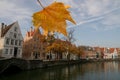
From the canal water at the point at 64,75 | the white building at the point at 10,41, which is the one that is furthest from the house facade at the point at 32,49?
the canal water at the point at 64,75

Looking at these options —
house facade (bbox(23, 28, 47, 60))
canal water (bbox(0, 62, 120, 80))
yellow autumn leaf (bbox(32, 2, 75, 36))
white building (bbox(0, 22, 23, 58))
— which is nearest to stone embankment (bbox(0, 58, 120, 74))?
canal water (bbox(0, 62, 120, 80))

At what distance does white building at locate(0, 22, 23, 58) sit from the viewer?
27234 millimetres

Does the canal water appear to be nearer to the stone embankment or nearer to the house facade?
the stone embankment

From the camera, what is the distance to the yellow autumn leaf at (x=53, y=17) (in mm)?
557

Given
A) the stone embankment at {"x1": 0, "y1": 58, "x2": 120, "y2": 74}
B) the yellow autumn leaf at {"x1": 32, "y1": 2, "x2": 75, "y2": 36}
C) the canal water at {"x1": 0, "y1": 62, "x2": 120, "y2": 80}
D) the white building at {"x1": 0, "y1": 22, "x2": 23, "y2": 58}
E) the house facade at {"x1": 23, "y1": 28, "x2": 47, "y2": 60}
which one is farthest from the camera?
the house facade at {"x1": 23, "y1": 28, "x2": 47, "y2": 60}

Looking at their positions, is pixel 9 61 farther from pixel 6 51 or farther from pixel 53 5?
pixel 53 5

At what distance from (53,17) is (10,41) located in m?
29.2

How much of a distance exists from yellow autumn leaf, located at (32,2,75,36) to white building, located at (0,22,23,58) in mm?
27854

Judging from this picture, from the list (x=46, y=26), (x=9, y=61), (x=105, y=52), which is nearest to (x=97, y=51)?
(x=105, y=52)

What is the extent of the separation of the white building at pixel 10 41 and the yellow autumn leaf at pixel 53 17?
27.9 m

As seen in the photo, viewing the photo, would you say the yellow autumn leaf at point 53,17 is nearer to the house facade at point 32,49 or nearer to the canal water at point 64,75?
the canal water at point 64,75

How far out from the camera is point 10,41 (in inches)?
1121

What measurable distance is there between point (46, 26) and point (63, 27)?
0.06 m

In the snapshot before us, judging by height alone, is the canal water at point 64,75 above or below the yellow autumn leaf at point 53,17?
below
